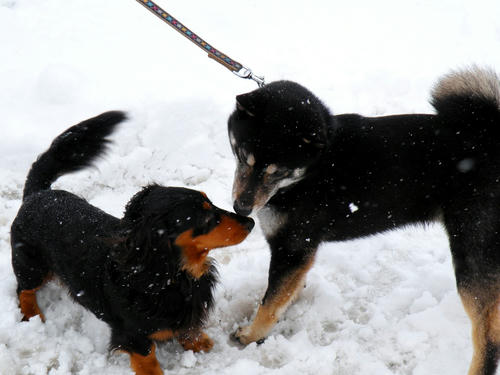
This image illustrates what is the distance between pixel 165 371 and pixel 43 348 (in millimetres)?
899

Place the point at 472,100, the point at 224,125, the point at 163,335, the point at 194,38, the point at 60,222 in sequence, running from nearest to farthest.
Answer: the point at 472,100 → the point at 163,335 → the point at 60,222 → the point at 194,38 → the point at 224,125

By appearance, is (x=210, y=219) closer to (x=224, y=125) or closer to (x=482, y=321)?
(x=482, y=321)

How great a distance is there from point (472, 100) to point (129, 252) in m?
2.48

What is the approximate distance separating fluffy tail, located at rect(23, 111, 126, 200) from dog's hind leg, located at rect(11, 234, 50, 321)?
0.51m

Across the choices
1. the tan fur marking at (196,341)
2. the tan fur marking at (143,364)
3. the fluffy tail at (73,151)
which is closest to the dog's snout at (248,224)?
the tan fur marking at (196,341)

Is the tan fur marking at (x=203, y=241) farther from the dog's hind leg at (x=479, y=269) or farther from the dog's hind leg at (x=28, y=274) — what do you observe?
the dog's hind leg at (x=479, y=269)

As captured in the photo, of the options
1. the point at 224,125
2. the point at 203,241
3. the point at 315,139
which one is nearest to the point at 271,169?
the point at 315,139

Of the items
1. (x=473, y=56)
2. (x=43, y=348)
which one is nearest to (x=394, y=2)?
(x=473, y=56)

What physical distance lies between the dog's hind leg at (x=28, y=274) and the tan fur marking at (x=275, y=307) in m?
1.66

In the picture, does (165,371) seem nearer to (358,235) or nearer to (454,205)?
(358,235)

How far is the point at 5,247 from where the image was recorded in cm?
400

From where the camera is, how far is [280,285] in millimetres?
3299

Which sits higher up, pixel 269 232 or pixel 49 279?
pixel 269 232

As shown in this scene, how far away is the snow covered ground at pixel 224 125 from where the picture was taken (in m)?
3.23
